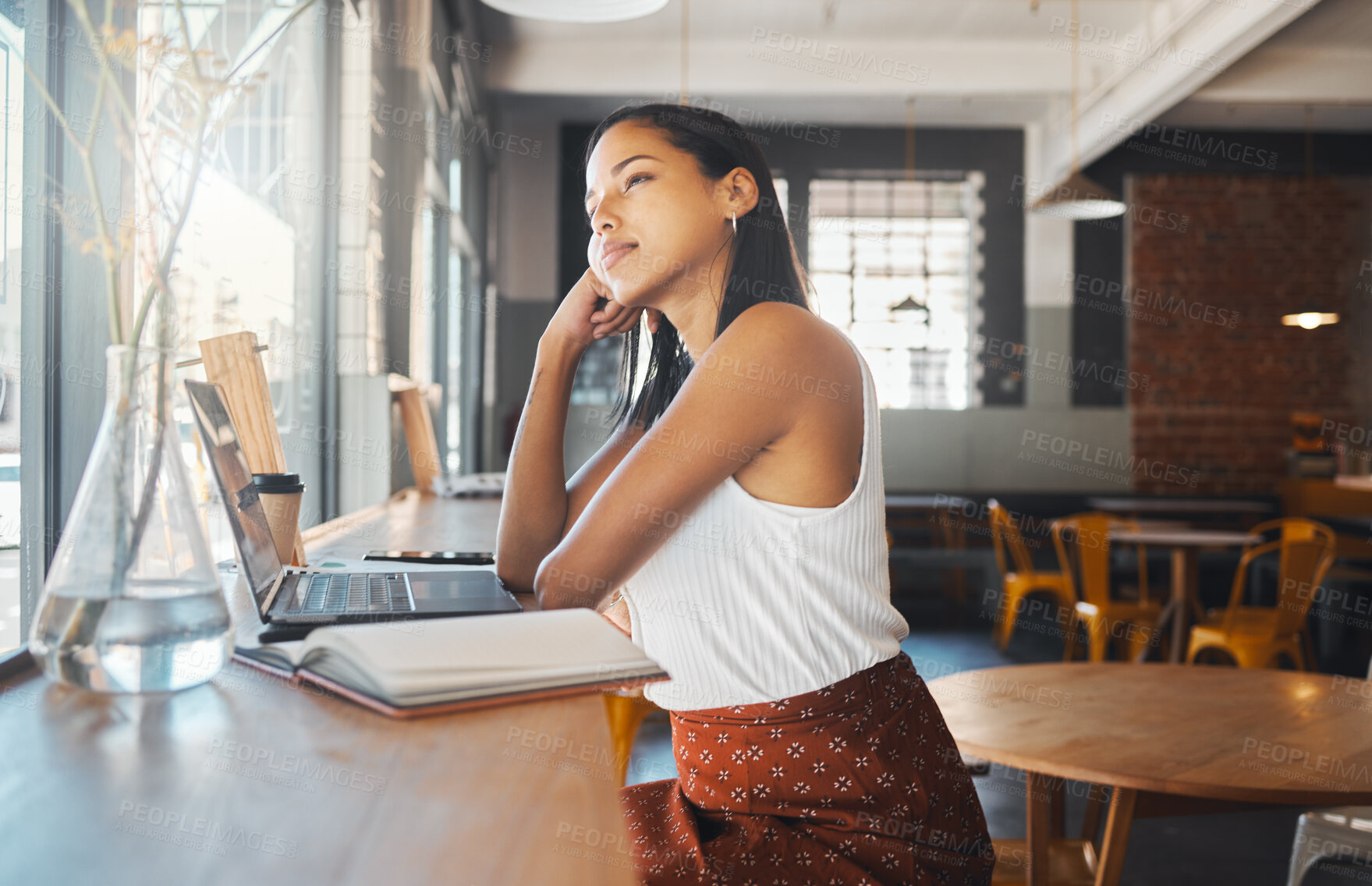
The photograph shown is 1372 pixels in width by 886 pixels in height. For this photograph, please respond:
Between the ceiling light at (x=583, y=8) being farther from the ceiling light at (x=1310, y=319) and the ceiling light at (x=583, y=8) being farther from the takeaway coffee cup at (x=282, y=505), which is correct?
the ceiling light at (x=1310, y=319)

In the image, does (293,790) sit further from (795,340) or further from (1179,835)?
(1179,835)

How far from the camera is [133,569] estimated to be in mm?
710

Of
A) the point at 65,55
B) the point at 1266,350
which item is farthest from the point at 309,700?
the point at 1266,350

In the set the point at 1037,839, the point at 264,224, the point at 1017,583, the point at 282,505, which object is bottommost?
the point at 1017,583

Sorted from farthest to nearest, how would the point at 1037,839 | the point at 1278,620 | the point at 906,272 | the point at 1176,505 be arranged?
the point at 906,272
the point at 1176,505
the point at 1278,620
the point at 1037,839

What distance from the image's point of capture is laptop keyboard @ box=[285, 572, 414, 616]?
A: 38.7 inches

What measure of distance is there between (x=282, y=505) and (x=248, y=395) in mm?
158

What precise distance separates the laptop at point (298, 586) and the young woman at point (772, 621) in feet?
0.41

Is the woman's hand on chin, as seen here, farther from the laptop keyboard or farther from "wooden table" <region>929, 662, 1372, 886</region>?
"wooden table" <region>929, 662, 1372, 886</region>

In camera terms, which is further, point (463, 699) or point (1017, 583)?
point (1017, 583)

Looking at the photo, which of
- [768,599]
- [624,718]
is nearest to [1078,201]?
[624,718]

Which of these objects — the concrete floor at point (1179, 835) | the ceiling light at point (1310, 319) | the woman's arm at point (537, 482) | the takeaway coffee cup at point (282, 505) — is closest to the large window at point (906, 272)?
the ceiling light at point (1310, 319)

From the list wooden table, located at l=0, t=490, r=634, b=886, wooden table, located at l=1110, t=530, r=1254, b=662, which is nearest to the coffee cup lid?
wooden table, located at l=0, t=490, r=634, b=886

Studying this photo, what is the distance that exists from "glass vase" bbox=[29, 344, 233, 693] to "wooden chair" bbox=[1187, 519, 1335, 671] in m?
4.04
